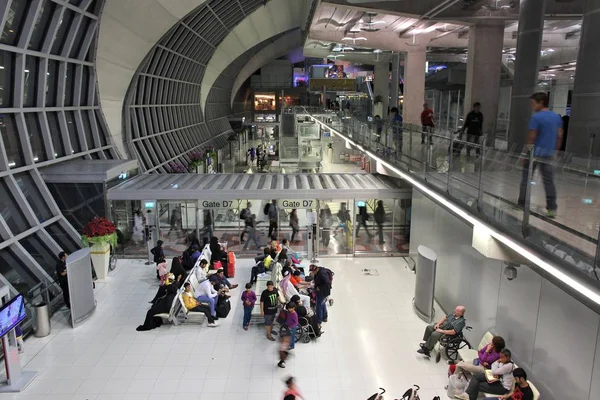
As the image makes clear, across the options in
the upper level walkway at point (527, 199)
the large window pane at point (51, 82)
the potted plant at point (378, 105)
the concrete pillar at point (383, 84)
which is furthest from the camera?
the potted plant at point (378, 105)

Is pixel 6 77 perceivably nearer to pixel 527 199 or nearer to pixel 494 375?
pixel 527 199

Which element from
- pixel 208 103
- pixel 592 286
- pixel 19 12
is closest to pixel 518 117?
pixel 592 286

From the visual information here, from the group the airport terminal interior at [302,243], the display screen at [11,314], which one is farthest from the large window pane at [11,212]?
the display screen at [11,314]

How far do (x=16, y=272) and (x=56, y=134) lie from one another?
19.4 feet

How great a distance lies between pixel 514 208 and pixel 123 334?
843cm

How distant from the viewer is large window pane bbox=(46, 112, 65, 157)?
15250 millimetres

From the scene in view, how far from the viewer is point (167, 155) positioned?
27297mm

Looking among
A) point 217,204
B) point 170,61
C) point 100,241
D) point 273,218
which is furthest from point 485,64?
point 170,61

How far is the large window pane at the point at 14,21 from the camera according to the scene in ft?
38.7

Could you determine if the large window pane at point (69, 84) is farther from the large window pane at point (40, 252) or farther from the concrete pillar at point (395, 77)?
the concrete pillar at point (395, 77)

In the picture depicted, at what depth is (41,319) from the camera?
1012 cm

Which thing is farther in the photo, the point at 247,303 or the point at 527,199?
the point at 247,303

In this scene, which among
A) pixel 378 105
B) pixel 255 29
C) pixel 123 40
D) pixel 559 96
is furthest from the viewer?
pixel 255 29

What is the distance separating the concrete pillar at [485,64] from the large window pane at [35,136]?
47.1ft
